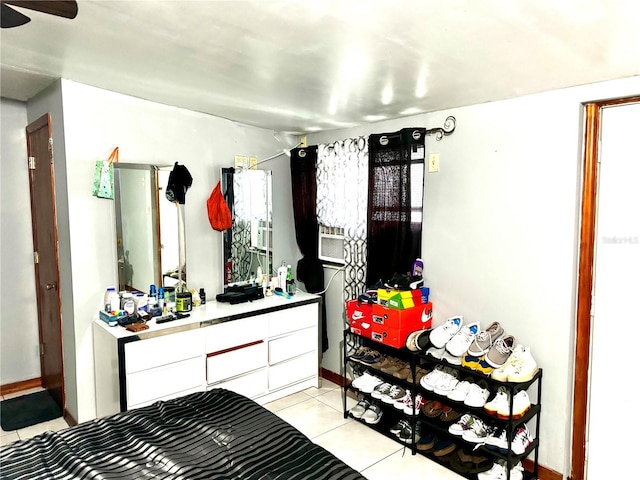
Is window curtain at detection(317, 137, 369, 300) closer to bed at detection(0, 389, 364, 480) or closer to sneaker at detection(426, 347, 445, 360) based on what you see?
sneaker at detection(426, 347, 445, 360)

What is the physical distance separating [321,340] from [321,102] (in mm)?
2046

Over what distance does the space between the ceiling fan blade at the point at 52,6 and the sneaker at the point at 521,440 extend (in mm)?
2851

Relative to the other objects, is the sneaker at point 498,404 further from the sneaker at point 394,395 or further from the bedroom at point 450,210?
the sneaker at point 394,395

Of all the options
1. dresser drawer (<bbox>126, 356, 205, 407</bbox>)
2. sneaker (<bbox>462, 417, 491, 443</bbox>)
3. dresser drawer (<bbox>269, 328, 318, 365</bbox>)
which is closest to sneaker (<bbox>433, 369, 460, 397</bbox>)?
sneaker (<bbox>462, 417, 491, 443</bbox>)

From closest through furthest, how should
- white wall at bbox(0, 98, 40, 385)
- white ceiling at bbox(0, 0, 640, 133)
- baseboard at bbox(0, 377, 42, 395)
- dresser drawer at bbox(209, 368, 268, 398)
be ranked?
white ceiling at bbox(0, 0, 640, 133)
dresser drawer at bbox(209, 368, 268, 398)
white wall at bbox(0, 98, 40, 385)
baseboard at bbox(0, 377, 42, 395)

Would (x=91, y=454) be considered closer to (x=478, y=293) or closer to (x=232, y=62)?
(x=232, y=62)

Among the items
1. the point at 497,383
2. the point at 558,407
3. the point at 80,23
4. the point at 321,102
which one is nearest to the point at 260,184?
the point at 321,102

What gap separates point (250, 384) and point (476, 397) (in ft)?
5.43

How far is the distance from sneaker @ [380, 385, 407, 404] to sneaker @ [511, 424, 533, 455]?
0.75 m

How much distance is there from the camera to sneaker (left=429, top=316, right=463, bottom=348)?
276 centimetres

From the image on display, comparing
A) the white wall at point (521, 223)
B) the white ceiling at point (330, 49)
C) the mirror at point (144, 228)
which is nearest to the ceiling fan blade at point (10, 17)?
the white ceiling at point (330, 49)

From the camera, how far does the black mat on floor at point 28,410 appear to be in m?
3.01

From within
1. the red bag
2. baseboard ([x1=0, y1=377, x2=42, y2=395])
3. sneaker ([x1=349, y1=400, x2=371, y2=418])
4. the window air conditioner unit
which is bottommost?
sneaker ([x1=349, y1=400, x2=371, y2=418])

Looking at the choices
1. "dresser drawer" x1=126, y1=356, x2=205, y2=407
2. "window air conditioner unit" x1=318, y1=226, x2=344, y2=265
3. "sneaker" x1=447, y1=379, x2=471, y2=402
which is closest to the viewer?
"sneaker" x1=447, y1=379, x2=471, y2=402
